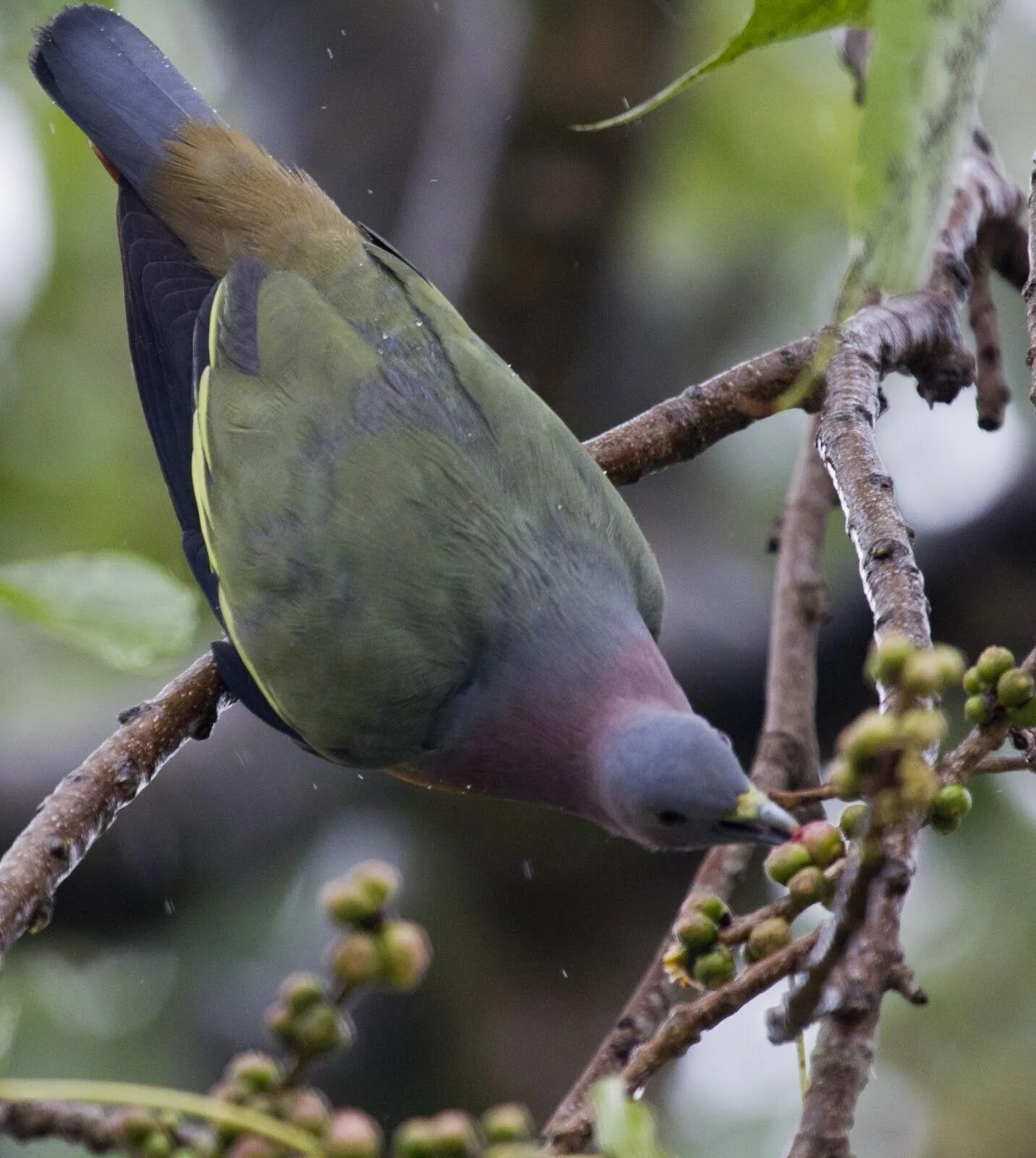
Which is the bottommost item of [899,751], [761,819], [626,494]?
[899,751]

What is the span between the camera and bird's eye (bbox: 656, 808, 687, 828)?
1924mm

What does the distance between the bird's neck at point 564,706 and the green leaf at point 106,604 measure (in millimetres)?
958

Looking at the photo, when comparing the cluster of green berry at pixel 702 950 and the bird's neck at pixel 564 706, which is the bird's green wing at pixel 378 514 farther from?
the cluster of green berry at pixel 702 950

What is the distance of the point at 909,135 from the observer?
78 centimetres

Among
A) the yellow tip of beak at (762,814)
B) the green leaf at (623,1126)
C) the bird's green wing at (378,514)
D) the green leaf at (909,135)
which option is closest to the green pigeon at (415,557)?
the bird's green wing at (378,514)

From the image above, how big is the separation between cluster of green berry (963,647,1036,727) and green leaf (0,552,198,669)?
0.70 metres

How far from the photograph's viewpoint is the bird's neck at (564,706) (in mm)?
2137

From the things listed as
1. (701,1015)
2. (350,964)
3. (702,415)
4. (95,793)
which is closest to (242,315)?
(702,415)

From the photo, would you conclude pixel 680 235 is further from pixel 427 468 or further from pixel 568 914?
pixel 427 468

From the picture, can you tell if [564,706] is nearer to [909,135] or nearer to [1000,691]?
[1000,691]

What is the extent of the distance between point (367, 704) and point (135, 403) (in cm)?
299

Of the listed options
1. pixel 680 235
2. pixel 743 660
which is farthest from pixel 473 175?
pixel 743 660

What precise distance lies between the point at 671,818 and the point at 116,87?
1.73m

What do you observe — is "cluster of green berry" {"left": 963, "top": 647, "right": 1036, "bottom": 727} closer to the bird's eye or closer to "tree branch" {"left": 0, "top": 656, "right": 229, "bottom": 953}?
the bird's eye
